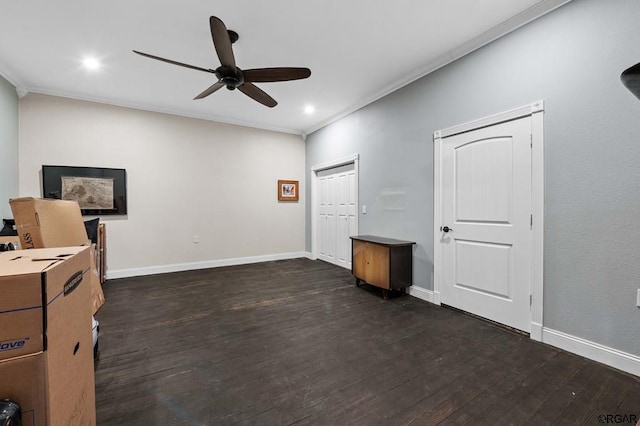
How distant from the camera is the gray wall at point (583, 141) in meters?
1.82

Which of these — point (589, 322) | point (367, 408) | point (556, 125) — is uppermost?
point (556, 125)

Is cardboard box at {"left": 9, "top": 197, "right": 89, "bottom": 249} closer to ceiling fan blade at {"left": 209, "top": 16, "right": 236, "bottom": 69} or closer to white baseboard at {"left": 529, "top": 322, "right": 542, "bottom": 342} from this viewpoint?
ceiling fan blade at {"left": 209, "top": 16, "right": 236, "bottom": 69}

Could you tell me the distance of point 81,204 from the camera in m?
3.97

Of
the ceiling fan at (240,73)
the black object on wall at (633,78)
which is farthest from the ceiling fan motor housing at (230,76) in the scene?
the black object on wall at (633,78)

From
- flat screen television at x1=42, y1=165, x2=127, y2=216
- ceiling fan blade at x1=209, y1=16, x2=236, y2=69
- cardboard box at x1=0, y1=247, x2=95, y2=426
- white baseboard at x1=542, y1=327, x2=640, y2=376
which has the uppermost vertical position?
ceiling fan blade at x1=209, y1=16, x2=236, y2=69

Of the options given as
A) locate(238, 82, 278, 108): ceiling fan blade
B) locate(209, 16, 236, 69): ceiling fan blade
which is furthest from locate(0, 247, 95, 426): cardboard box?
locate(238, 82, 278, 108): ceiling fan blade

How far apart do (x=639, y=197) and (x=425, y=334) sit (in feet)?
5.99

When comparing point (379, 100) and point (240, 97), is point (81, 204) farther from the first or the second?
point (379, 100)

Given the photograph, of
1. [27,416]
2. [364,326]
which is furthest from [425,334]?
[27,416]

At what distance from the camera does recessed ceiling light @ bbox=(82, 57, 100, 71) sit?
302 centimetres

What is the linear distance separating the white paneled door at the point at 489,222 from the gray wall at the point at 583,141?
0.18 metres

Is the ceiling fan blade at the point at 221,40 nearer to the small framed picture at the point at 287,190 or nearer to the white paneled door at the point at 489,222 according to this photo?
the white paneled door at the point at 489,222

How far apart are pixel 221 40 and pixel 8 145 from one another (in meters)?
3.62

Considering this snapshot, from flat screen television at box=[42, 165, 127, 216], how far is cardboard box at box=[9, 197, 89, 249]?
7.89 feet
